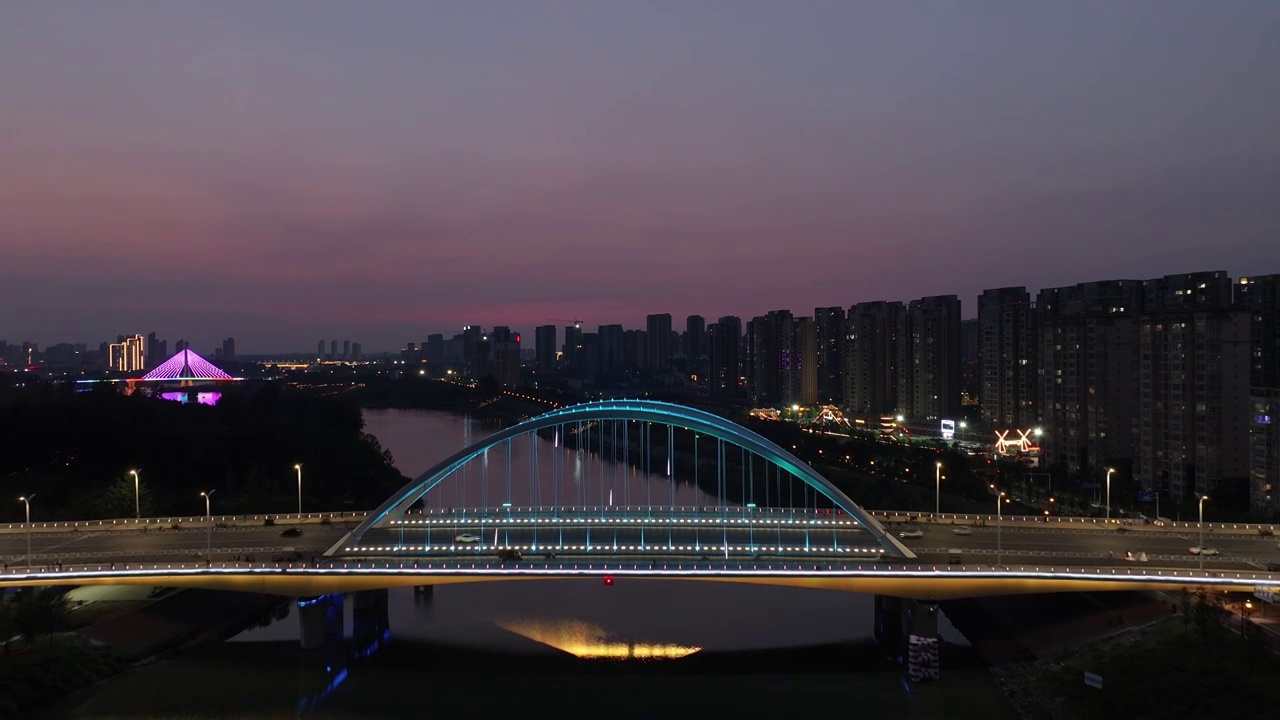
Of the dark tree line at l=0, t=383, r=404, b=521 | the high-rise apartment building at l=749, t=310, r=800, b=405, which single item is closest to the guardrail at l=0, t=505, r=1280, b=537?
the dark tree line at l=0, t=383, r=404, b=521

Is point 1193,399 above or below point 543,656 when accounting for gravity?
above

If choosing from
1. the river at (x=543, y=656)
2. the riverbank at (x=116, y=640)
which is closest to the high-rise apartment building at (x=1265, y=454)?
the river at (x=543, y=656)

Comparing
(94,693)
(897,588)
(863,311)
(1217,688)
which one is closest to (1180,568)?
(1217,688)

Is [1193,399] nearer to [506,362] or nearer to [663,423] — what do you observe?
[663,423]

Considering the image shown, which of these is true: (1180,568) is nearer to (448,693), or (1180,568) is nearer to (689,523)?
(689,523)

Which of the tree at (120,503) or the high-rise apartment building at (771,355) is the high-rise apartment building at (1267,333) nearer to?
the high-rise apartment building at (771,355)

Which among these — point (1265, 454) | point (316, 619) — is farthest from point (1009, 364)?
point (316, 619)
